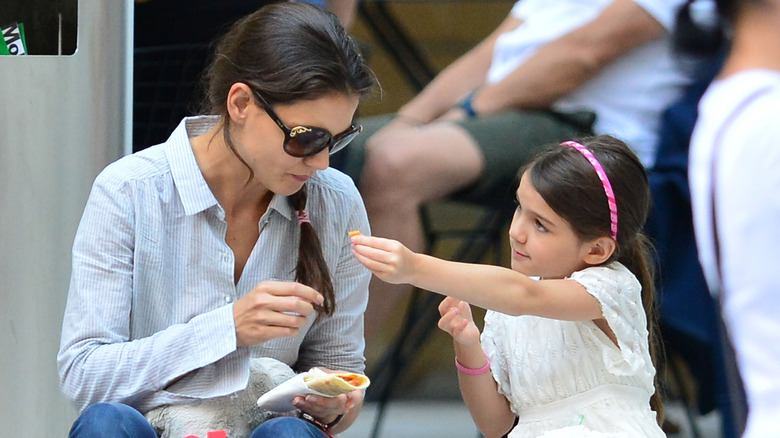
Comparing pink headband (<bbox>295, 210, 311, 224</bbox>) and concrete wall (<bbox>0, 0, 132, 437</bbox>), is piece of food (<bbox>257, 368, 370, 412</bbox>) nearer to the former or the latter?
pink headband (<bbox>295, 210, 311, 224</bbox>)

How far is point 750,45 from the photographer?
2377mm

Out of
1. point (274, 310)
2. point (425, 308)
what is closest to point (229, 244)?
point (274, 310)

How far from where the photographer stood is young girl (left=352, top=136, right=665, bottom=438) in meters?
1.76

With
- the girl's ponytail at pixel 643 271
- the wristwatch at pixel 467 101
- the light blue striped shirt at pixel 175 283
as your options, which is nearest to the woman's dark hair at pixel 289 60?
the light blue striped shirt at pixel 175 283

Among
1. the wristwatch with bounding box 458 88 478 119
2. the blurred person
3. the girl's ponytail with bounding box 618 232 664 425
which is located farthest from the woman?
the blurred person

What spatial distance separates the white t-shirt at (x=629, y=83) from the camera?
7.91 ft

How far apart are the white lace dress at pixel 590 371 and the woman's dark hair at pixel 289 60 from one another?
412mm

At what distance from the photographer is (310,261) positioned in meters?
1.85

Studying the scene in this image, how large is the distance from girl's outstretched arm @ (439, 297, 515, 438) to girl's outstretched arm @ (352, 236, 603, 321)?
0.11 metres

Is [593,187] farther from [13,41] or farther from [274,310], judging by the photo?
[13,41]

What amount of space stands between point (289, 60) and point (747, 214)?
1263 mm

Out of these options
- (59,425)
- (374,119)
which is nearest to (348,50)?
(374,119)

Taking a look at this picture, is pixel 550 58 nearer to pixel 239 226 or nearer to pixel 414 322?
pixel 414 322

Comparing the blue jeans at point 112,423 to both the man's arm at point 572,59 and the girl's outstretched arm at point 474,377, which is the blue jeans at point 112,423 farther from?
the man's arm at point 572,59
